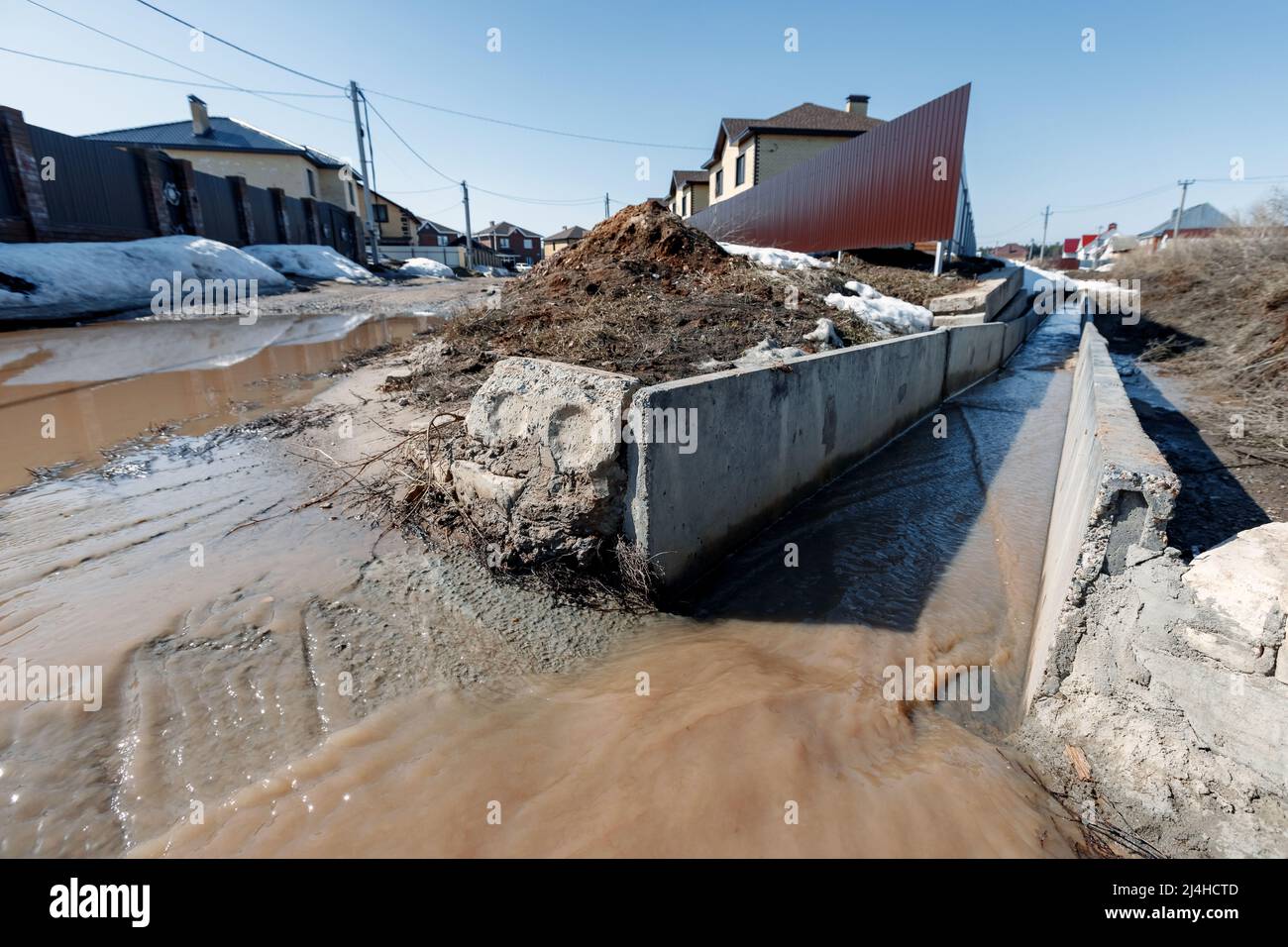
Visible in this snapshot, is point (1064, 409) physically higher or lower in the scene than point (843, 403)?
lower

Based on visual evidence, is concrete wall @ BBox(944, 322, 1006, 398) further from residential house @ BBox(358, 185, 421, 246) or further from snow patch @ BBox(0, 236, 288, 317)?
residential house @ BBox(358, 185, 421, 246)

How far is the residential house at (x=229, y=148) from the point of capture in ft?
99.8

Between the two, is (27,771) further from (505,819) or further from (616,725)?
(616,725)

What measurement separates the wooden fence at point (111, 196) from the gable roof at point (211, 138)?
12880mm

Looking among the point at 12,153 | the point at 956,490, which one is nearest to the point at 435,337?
the point at 956,490

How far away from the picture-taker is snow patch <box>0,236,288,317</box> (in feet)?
36.5

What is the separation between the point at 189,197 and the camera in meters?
17.7

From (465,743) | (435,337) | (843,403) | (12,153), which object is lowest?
(465,743)

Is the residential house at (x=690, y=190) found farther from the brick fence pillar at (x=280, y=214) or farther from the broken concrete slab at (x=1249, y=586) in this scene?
the broken concrete slab at (x=1249, y=586)

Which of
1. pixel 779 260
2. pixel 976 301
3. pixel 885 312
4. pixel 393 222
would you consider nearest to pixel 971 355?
pixel 976 301

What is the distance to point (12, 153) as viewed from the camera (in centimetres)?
1242

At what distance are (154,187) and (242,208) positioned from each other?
445 centimetres
